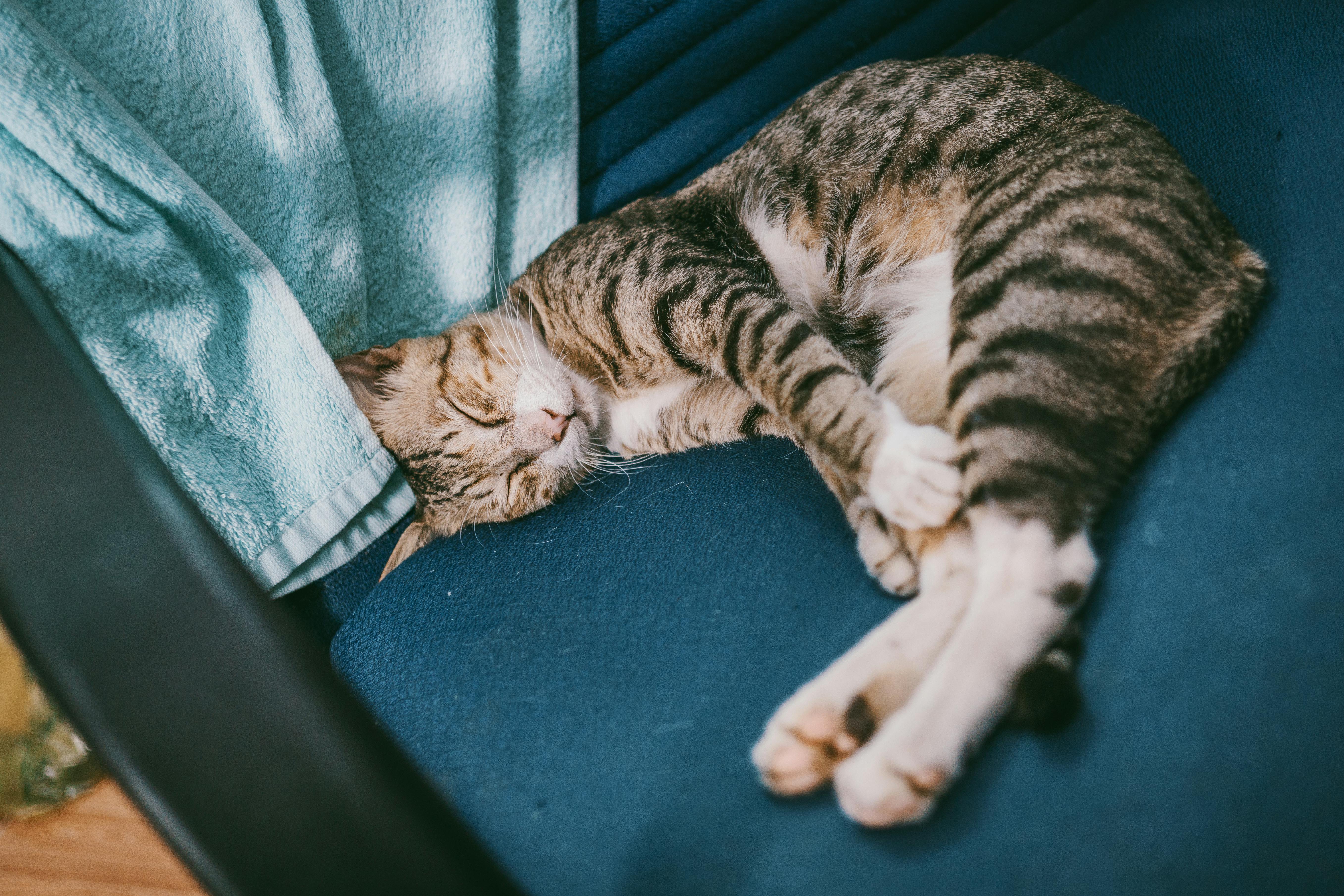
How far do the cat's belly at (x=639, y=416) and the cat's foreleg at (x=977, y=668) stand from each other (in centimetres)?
64

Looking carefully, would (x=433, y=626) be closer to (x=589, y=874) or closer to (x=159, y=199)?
(x=589, y=874)

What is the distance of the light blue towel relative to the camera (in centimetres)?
92

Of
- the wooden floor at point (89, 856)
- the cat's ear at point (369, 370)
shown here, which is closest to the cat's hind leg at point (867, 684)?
the cat's ear at point (369, 370)

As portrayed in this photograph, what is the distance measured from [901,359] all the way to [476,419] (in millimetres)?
729

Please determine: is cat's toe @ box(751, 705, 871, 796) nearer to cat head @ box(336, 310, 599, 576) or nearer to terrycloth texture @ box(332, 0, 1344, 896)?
terrycloth texture @ box(332, 0, 1344, 896)

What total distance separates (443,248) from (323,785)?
42.8 inches

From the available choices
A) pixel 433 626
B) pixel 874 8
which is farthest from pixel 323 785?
pixel 874 8

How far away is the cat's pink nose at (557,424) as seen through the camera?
1.28 m

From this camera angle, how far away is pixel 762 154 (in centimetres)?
139

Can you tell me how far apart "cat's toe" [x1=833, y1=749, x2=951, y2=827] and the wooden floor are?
1.38 m

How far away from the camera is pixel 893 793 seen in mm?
647

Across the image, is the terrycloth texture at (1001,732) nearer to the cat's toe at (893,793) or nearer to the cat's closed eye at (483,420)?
the cat's toe at (893,793)

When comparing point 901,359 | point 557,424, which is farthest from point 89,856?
point 901,359

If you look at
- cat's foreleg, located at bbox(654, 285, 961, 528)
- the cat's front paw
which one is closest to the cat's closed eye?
cat's foreleg, located at bbox(654, 285, 961, 528)
